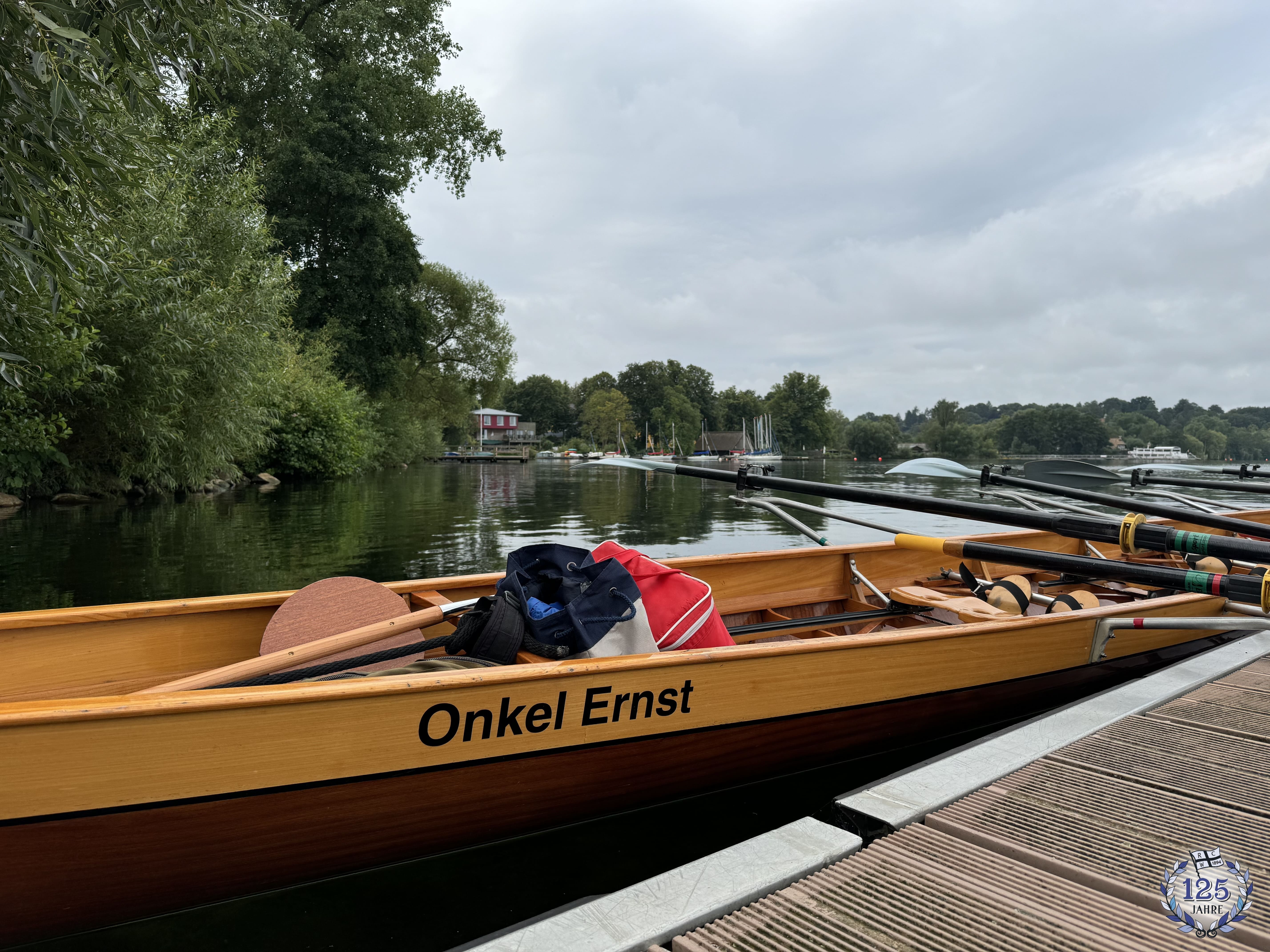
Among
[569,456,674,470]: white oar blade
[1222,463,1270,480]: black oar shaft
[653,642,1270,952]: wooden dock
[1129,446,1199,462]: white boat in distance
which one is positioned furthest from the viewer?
[1129,446,1199,462]: white boat in distance

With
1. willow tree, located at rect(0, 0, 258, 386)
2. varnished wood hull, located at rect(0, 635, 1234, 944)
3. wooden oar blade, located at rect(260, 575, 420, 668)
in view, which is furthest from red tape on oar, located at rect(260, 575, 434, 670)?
willow tree, located at rect(0, 0, 258, 386)

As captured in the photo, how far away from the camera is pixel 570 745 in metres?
2.78

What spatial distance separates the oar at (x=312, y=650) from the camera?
269cm

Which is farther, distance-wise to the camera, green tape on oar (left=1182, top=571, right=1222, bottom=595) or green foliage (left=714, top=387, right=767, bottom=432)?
green foliage (left=714, top=387, right=767, bottom=432)

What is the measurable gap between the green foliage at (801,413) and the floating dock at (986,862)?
312 ft

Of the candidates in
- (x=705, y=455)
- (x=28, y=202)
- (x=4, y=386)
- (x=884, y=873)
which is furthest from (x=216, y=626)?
(x=705, y=455)

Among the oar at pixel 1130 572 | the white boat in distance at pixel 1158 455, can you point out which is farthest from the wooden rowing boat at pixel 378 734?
the white boat in distance at pixel 1158 455

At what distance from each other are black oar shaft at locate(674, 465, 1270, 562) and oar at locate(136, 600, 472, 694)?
2.33m

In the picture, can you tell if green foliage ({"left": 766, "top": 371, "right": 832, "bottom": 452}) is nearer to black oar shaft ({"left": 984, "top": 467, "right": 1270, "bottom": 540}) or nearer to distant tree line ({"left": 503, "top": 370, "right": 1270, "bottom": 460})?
distant tree line ({"left": 503, "top": 370, "right": 1270, "bottom": 460})

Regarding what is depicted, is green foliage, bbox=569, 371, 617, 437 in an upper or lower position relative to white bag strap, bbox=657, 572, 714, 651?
upper

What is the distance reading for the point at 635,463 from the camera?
19.7 ft

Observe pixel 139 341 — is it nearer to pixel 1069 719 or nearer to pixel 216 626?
pixel 216 626

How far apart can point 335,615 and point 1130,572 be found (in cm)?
364

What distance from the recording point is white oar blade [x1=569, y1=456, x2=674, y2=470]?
5.57m
